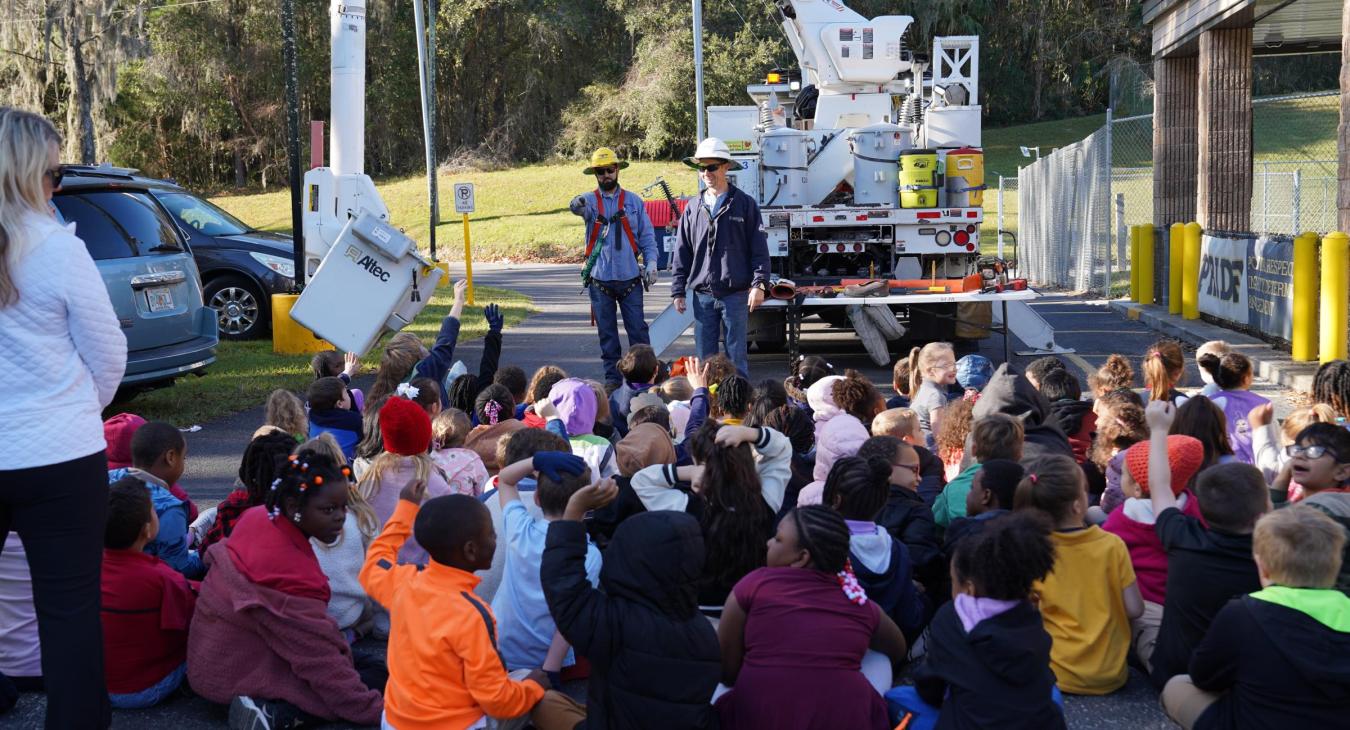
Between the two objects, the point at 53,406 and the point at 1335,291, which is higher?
the point at 1335,291

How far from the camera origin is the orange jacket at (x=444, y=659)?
149 inches

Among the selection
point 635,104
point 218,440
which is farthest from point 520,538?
point 635,104

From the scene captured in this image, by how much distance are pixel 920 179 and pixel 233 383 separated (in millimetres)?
6964

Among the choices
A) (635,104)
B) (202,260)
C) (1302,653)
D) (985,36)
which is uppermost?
(985,36)

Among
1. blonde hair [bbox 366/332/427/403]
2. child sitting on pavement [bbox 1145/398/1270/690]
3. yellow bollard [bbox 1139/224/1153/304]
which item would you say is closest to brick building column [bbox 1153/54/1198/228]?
yellow bollard [bbox 1139/224/1153/304]

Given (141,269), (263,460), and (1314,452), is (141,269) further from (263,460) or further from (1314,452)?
(1314,452)

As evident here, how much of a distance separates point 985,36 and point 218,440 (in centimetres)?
5426

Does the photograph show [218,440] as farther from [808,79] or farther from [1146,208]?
[1146,208]

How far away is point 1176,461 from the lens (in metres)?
4.84

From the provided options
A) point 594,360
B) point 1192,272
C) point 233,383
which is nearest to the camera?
point 233,383

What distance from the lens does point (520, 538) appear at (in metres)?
4.51

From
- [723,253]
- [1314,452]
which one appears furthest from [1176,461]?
[723,253]

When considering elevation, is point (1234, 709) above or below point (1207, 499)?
below

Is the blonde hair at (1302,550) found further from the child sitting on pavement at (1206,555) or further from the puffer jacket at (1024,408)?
the puffer jacket at (1024,408)
